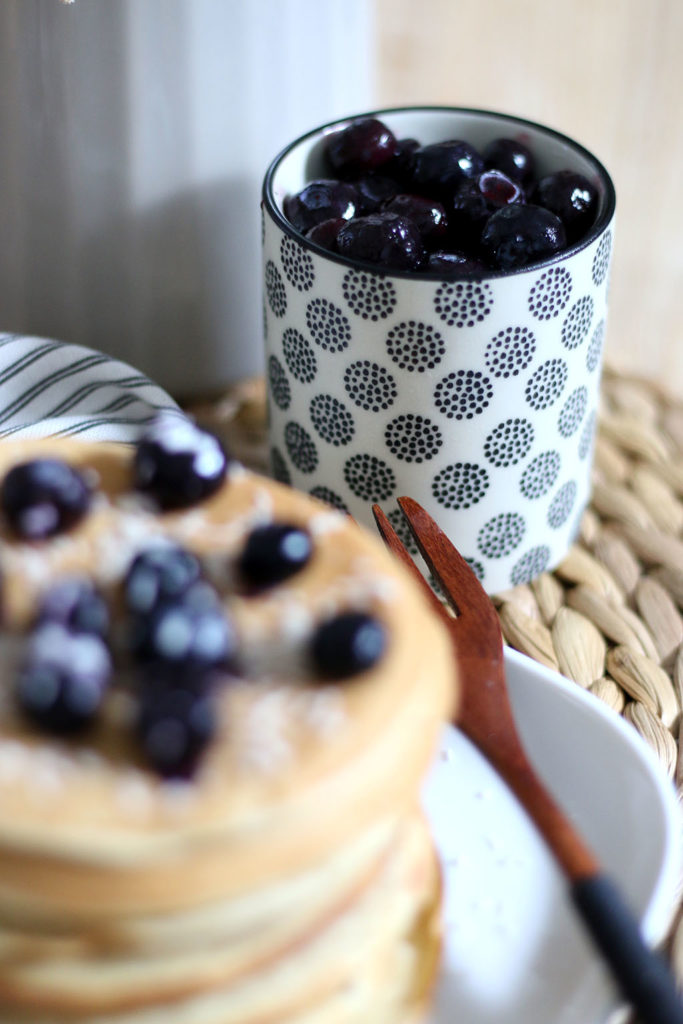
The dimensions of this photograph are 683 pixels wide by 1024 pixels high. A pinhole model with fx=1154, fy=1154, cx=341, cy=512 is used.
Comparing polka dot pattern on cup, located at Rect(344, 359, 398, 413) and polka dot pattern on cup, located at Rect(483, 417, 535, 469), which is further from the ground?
polka dot pattern on cup, located at Rect(344, 359, 398, 413)

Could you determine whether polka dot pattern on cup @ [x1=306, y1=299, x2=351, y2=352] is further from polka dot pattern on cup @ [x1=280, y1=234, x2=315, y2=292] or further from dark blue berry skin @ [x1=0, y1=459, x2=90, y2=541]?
dark blue berry skin @ [x1=0, y1=459, x2=90, y2=541]

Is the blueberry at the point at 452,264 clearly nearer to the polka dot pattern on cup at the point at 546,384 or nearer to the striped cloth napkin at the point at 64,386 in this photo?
the polka dot pattern on cup at the point at 546,384

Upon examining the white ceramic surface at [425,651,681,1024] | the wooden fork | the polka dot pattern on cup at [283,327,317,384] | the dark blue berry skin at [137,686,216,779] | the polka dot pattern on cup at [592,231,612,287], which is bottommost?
the white ceramic surface at [425,651,681,1024]

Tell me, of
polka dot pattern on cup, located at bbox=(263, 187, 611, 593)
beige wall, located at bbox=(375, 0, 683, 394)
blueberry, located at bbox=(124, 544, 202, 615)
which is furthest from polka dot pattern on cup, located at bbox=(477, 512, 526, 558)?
beige wall, located at bbox=(375, 0, 683, 394)

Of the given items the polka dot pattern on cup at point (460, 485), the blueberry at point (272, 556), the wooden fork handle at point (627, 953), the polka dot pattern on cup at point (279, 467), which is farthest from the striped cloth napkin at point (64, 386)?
the wooden fork handle at point (627, 953)

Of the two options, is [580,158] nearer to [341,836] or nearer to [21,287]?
[21,287]

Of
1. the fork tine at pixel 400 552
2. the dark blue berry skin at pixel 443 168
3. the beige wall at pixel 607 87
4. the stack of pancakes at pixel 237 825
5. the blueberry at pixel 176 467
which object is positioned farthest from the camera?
the beige wall at pixel 607 87

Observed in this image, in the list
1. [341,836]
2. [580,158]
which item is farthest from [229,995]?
[580,158]
